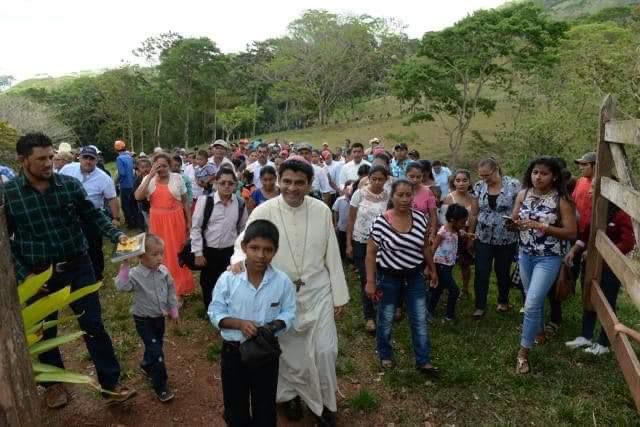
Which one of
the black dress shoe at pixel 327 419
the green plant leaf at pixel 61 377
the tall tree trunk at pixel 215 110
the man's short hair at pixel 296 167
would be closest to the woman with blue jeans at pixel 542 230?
the black dress shoe at pixel 327 419

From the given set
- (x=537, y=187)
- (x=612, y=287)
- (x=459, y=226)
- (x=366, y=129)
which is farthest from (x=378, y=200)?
(x=366, y=129)

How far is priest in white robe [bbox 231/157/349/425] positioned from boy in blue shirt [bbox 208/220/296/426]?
1.70 feet

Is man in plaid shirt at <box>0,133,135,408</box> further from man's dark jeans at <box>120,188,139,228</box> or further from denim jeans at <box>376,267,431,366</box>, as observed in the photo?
man's dark jeans at <box>120,188,139,228</box>

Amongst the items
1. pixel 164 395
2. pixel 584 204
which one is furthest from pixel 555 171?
pixel 164 395

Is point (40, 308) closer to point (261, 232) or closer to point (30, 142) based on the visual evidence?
point (261, 232)

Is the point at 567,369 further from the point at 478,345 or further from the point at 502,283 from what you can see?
the point at 502,283

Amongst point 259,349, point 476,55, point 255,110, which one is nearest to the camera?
point 259,349

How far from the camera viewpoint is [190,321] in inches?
218

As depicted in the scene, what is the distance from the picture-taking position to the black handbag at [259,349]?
8.61 ft

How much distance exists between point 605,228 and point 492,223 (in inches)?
47.8

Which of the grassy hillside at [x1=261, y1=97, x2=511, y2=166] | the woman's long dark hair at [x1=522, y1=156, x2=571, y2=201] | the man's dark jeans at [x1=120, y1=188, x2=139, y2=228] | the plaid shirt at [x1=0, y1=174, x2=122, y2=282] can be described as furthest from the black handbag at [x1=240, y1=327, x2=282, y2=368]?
Result: the grassy hillside at [x1=261, y1=97, x2=511, y2=166]

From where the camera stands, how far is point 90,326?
355 cm

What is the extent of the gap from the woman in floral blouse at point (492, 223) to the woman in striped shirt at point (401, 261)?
4.38ft

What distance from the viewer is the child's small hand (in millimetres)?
2645
